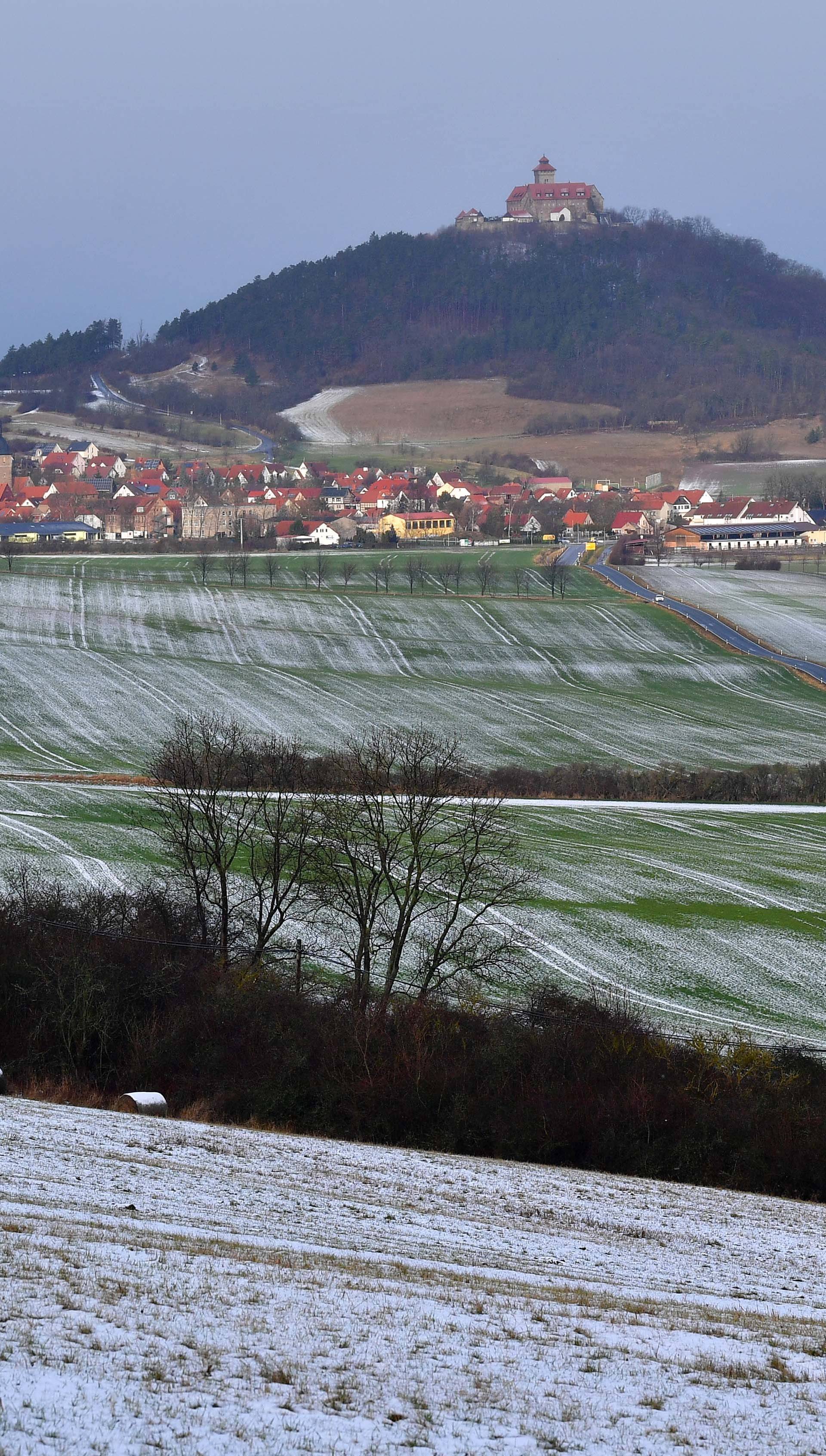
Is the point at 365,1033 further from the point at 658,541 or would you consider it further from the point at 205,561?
the point at 658,541

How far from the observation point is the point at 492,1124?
73.0ft

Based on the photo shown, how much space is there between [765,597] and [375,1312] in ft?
353

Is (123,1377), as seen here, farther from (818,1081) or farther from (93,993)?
(818,1081)

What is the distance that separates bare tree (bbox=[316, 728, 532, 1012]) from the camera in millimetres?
30312

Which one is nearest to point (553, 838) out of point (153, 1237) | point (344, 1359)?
point (153, 1237)

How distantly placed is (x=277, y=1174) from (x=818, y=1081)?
11.4 metres

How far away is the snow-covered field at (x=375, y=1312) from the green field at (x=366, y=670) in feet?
126

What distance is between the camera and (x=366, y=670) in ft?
268

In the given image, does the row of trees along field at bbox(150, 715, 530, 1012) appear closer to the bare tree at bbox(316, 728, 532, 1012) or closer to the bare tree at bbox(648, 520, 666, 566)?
the bare tree at bbox(316, 728, 532, 1012)

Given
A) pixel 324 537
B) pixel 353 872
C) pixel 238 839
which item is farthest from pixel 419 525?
pixel 353 872

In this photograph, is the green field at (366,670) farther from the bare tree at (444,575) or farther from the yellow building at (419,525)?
the yellow building at (419,525)

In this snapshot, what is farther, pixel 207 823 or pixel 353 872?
pixel 207 823

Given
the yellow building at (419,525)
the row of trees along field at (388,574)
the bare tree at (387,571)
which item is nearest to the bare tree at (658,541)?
the row of trees along field at (388,574)

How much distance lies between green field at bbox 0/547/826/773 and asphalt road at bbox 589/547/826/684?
5.78 ft
